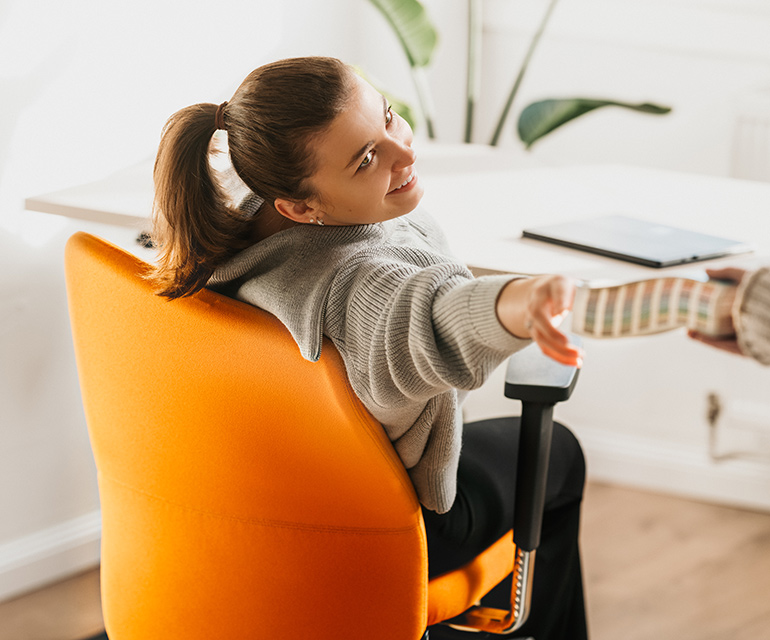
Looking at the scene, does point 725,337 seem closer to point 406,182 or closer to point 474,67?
point 406,182

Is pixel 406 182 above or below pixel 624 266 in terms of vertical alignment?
above

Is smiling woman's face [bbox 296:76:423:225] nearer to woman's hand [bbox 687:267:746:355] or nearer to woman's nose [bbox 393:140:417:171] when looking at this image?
woman's nose [bbox 393:140:417:171]

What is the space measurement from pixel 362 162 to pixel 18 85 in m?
0.92

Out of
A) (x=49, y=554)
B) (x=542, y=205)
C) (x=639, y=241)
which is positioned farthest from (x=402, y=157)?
(x=49, y=554)

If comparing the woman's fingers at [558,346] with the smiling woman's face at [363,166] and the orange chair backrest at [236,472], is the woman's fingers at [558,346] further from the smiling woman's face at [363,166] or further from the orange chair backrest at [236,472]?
the smiling woman's face at [363,166]

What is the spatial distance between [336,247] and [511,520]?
45cm

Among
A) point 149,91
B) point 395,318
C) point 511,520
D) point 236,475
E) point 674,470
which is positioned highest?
point 395,318

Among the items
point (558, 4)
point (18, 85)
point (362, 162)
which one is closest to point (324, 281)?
point (362, 162)

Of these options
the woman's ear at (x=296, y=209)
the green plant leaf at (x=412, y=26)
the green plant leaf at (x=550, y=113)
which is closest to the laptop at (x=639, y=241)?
the woman's ear at (x=296, y=209)

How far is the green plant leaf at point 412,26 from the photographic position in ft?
6.08

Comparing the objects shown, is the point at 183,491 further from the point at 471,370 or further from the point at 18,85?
the point at 18,85

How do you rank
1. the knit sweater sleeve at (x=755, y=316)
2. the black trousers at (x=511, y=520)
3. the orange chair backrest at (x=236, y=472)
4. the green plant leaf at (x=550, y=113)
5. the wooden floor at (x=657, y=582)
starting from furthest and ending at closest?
1. the green plant leaf at (x=550, y=113)
2. the wooden floor at (x=657, y=582)
3. the black trousers at (x=511, y=520)
4. the orange chair backrest at (x=236, y=472)
5. the knit sweater sleeve at (x=755, y=316)

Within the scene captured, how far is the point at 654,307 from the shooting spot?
0.62m

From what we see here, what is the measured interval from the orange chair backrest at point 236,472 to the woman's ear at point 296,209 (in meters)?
0.12
